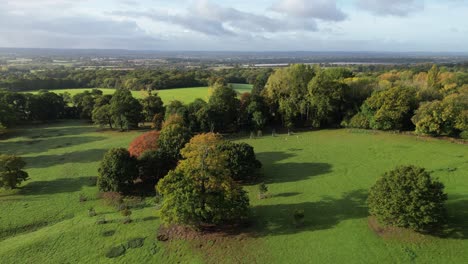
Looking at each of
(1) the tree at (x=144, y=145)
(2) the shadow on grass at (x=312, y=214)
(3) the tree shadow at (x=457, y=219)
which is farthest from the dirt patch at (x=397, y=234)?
(1) the tree at (x=144, y=145)

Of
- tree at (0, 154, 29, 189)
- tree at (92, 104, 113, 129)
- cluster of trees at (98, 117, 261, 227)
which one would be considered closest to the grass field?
tree at (0, 154, 29, 189)

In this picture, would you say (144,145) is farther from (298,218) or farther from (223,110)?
(298,218)

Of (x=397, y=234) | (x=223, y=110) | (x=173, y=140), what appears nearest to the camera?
(x=397, y=234)

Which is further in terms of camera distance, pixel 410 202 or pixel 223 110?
pixel 223 110

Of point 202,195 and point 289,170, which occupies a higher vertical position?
point 202,195

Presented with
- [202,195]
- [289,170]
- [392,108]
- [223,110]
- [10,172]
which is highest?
[392,108]

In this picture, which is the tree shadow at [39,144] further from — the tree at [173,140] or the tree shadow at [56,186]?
the tree at [173,140]

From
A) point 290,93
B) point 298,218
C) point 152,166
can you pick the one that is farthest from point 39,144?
point 298,218
